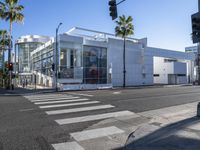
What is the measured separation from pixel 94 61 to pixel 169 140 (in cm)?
3530

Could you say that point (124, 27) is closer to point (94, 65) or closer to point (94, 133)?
point (94, 65)

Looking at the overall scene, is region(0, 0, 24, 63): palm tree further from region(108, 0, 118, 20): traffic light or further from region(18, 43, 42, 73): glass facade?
region(18, 43, 42, 73): glass facade

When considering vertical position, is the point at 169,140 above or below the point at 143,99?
below

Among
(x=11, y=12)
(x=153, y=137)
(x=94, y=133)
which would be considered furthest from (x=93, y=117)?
(x=11, y=12)

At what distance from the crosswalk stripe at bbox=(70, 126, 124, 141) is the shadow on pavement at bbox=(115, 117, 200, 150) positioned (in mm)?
911

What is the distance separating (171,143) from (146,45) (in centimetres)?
4494

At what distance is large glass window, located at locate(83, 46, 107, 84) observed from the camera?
39.6m

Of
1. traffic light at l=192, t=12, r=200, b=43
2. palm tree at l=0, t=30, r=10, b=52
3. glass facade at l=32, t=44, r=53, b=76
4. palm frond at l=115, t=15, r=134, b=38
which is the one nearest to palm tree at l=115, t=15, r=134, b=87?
palm frond at l=115, t=15, r=134, b=38

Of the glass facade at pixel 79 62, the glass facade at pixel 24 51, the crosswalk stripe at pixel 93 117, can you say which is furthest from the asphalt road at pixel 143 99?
the glass facade at pixel 24 51

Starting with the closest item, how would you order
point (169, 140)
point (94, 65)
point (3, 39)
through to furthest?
point (169, 140) → point (94, 65) → point (3, 39)

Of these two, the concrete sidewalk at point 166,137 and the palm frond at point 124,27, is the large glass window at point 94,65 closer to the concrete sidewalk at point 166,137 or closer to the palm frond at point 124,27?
the palm frond at point 124,27

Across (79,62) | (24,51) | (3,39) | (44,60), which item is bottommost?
(79,62)

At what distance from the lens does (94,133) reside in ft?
22.8

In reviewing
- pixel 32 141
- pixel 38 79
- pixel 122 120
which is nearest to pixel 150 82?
pixel 38 79
